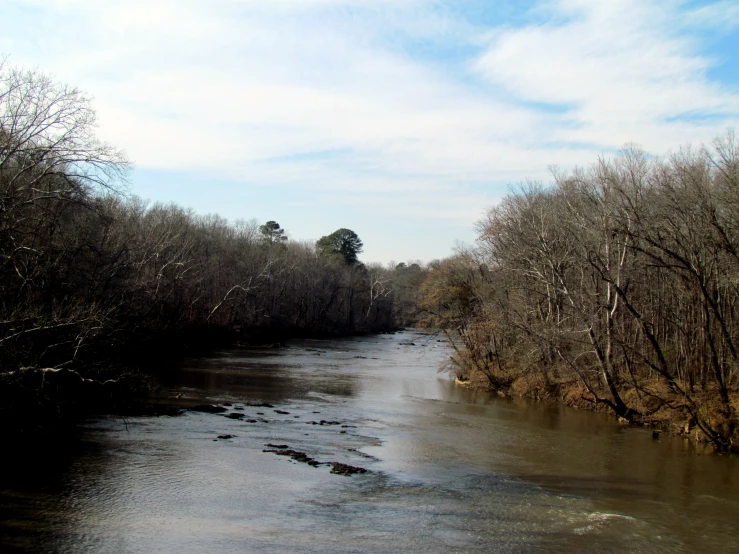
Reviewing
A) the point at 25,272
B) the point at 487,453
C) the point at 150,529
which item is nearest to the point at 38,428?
the point at 25,272

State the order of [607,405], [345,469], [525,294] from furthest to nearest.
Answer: [525,294]
[607,405]
[345,469]

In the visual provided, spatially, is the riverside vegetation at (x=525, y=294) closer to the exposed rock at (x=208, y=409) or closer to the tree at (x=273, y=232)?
the exposed rock at (x=208, y=409)

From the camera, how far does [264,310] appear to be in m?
70.9

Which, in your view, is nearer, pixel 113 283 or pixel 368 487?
pixel 368 487

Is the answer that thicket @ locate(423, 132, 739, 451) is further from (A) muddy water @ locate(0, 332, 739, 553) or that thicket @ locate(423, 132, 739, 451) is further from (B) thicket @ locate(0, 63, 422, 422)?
(B) thicket @ locate(0, 63, 422, 422)

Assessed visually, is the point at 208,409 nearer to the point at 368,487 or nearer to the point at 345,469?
the point at 345,469

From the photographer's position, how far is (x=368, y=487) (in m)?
16.8

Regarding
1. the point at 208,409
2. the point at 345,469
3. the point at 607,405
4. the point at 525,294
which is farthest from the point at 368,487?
the point at 525,294

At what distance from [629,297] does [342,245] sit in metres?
88.8

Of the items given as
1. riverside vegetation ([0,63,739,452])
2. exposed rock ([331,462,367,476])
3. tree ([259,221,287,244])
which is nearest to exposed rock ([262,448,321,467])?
exposed rock ([331,462,367,476])

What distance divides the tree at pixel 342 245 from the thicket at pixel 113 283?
2173 millimetres

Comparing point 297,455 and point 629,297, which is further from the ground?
point 629,297

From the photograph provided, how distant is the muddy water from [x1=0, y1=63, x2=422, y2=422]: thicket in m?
2.90

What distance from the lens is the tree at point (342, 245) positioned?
379 feet
